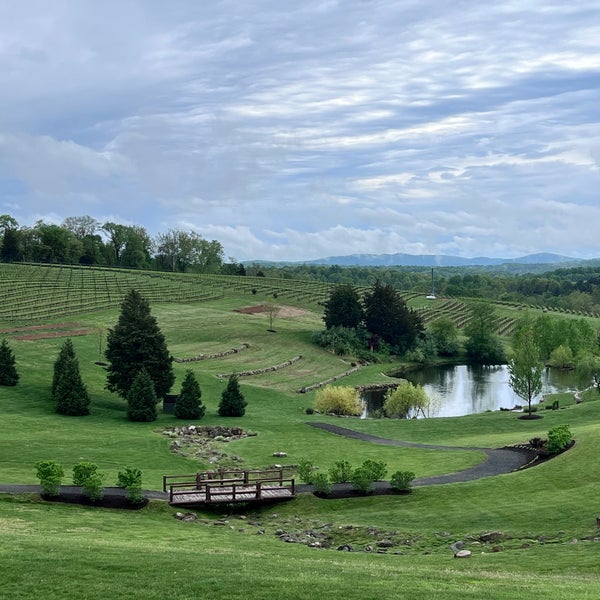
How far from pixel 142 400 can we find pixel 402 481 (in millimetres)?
28190

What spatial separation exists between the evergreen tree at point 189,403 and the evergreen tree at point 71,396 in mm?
7176

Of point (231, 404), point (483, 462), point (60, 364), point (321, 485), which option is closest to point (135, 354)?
point (60, 364)

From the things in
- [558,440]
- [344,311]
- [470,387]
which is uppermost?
[344,311]

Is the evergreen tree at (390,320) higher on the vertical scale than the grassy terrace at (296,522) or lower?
higher

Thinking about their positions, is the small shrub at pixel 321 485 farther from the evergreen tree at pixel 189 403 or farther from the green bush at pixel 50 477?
the evergreen tree at pixel 189 403

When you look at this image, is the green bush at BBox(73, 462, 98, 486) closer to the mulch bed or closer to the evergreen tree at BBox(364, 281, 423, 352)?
the mulch bed

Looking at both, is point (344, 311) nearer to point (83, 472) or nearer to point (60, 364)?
point (60, 364)

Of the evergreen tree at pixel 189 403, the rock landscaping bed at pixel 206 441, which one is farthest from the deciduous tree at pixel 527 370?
the evergreen tree at pixel 189 403

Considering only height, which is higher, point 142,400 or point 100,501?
point 142,400

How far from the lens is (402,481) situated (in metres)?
31.5

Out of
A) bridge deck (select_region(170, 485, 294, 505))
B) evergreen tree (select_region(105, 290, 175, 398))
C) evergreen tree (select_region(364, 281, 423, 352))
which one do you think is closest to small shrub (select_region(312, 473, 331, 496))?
bridge deck (select_region(170, 485, 294, 505))

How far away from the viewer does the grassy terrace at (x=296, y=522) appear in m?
17.6

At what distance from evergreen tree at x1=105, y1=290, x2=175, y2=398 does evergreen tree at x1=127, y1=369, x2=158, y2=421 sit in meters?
4.31

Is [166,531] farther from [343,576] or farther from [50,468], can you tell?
[343,576]
